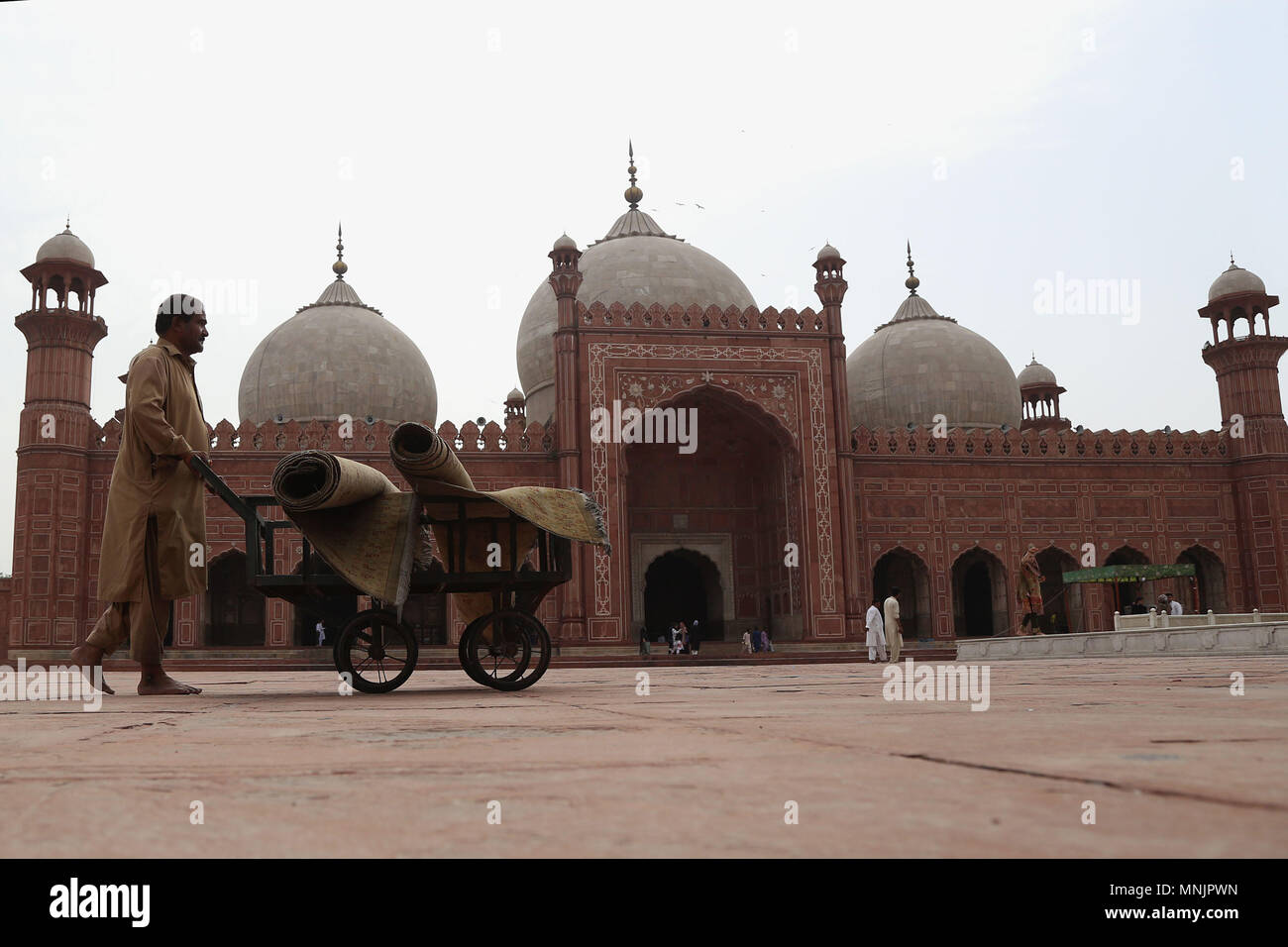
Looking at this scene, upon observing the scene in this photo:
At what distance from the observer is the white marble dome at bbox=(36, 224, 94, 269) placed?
1620 cm

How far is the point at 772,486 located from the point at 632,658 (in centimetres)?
497

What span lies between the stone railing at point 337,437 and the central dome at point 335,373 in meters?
2.86

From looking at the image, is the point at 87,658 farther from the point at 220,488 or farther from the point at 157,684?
the point at 220,488

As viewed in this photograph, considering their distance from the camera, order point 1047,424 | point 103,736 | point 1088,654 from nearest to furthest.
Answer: point 103,736 → point 1088,654 → point 1047,424

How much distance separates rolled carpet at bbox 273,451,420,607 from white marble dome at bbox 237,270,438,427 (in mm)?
15881

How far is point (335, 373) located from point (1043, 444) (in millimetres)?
12779

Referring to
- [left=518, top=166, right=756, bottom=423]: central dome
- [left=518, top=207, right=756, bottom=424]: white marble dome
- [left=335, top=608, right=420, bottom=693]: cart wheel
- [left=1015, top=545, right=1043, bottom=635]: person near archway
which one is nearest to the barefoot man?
[left=335, top=608, right=420, bottom=693]: cart wheel

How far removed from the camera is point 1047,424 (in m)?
27.1

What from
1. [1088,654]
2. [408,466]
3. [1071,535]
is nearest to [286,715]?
[408,466]

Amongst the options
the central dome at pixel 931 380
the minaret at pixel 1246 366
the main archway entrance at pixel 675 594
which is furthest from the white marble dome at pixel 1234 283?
the main archway entrance at pixel 675 594

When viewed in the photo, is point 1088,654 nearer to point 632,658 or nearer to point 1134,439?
point 632,658

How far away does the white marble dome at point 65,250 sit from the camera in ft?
53.2

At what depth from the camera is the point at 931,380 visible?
2238cm

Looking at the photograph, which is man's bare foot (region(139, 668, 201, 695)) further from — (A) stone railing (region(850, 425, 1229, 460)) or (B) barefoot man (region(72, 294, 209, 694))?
(A) stone railing (region(850, 425, 1229, 460))
